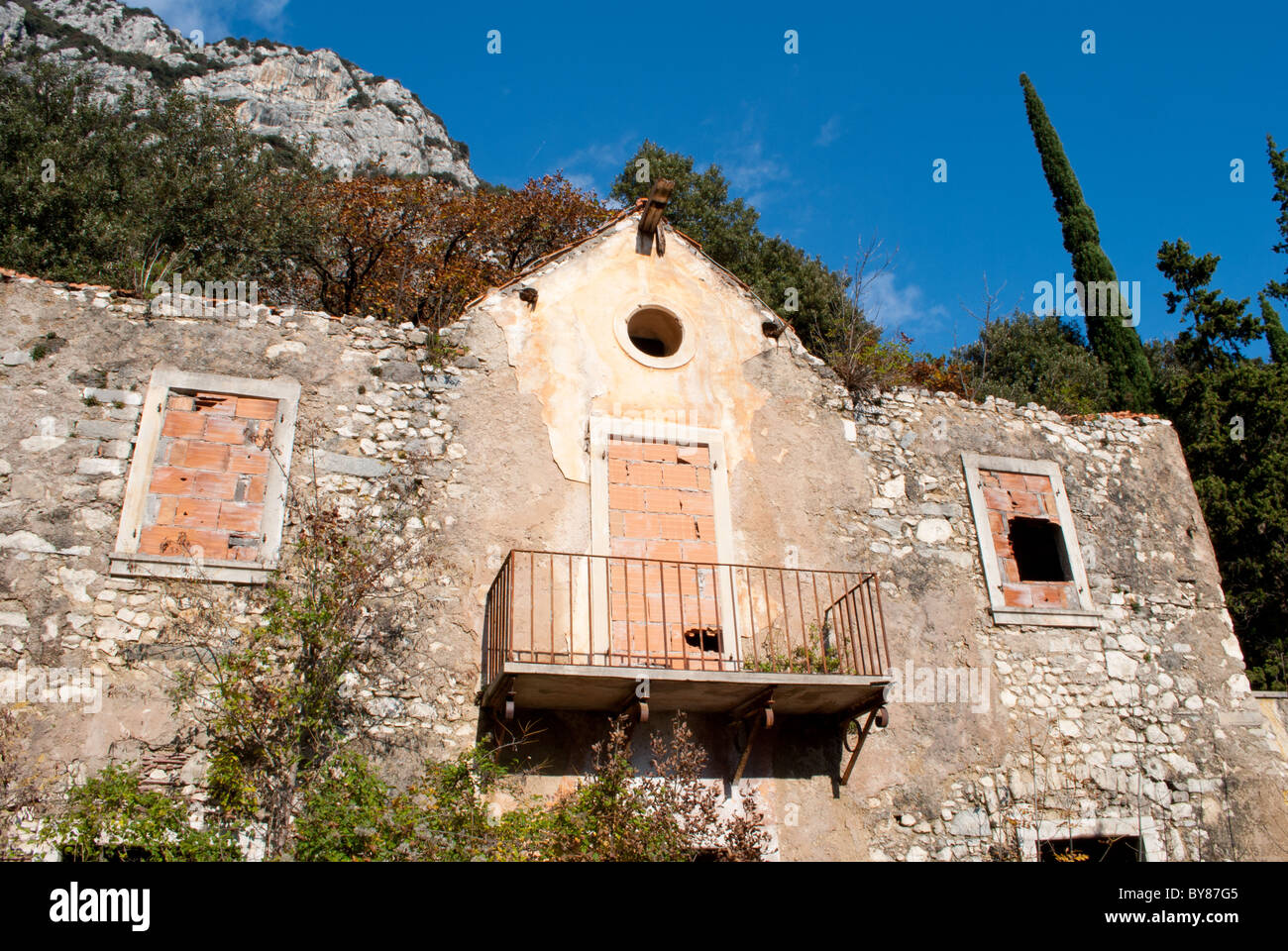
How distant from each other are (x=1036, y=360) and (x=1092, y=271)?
8.41 feet

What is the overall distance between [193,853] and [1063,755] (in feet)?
26.6

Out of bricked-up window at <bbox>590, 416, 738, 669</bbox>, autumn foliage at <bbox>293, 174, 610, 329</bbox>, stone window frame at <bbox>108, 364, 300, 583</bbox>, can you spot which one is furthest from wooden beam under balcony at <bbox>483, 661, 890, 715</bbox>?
autumn foliage at <bbox>293, 174, 610, 329</bbox>

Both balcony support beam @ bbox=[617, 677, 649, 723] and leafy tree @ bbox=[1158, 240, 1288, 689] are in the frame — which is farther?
leafy tree @ bbox=[1158, 240, 1288, 689]

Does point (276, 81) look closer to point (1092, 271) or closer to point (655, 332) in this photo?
point (1092, 271)

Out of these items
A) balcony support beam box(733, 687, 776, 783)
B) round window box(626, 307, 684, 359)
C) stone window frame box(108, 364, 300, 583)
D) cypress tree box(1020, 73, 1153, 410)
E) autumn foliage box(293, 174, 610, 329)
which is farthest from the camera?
cypress tree box(1020, 73, 1153, 410)

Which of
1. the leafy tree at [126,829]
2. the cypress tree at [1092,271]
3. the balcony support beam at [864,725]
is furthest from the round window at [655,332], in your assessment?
the cypress tree at [1092,271]

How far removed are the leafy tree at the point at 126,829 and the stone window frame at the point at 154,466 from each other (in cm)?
167

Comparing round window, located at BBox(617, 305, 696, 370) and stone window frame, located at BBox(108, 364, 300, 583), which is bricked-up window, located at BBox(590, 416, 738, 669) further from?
stone window frame, located at BBox(108, 364, 300, 583)

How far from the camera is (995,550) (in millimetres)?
10797

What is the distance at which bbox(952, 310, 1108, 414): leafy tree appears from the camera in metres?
22.2

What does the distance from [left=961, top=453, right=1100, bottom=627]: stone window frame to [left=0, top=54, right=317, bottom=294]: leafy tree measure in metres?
11.8

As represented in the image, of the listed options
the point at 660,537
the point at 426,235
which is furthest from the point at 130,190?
the point at 660,537

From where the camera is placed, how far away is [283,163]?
2566 cm
